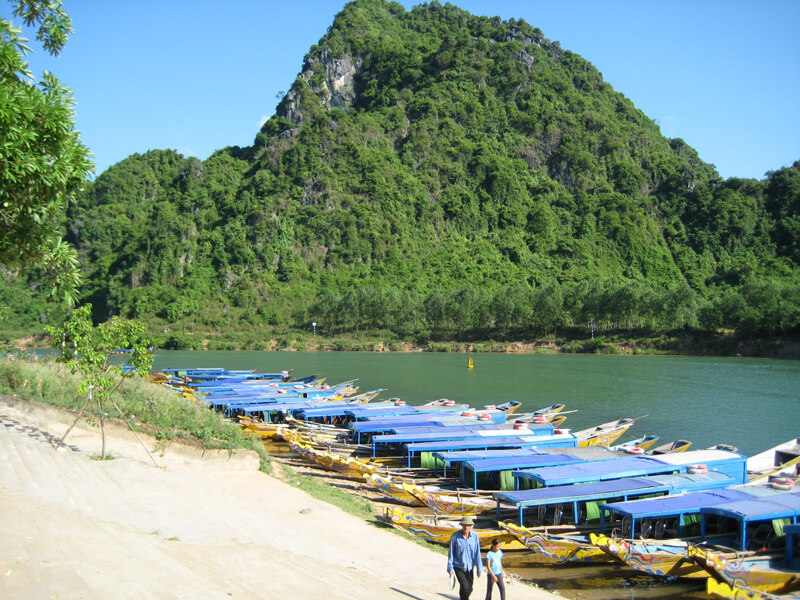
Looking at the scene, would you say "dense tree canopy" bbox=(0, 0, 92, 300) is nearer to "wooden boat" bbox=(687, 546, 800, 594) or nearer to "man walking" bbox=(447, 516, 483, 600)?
"man walking" bbox=(447, 516, 483, 600)

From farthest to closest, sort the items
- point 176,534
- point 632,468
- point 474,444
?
point 474,444 → point 632,468 → point 176,534

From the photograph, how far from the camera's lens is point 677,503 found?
505 inches

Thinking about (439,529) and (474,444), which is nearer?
(439,529)

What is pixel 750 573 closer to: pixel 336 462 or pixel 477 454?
pixel 477 454

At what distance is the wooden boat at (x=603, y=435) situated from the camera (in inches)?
928

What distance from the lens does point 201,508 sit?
12500mm

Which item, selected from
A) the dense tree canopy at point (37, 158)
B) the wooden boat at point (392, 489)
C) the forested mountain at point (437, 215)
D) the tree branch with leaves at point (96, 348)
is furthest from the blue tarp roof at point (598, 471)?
the forested mountain at point (437, 215)

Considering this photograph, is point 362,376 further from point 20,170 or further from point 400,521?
point 20,170

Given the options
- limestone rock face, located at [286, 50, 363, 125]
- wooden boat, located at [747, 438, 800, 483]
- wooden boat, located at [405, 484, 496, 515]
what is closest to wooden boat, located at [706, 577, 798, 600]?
wooden boat, located at [405, 484, 496, 515]

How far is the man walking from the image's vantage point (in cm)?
829

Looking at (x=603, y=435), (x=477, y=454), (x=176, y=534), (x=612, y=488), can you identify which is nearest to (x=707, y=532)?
(x=612, y=488)

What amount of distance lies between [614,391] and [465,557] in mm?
36428

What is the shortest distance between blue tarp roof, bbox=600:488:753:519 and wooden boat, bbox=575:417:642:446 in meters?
9.82

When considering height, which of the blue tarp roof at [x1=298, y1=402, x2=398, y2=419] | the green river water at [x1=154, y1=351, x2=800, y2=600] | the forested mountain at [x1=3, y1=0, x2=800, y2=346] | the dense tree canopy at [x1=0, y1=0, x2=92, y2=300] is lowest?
the green river water at [x1=154, y1=351, x2=800, y2=600]
